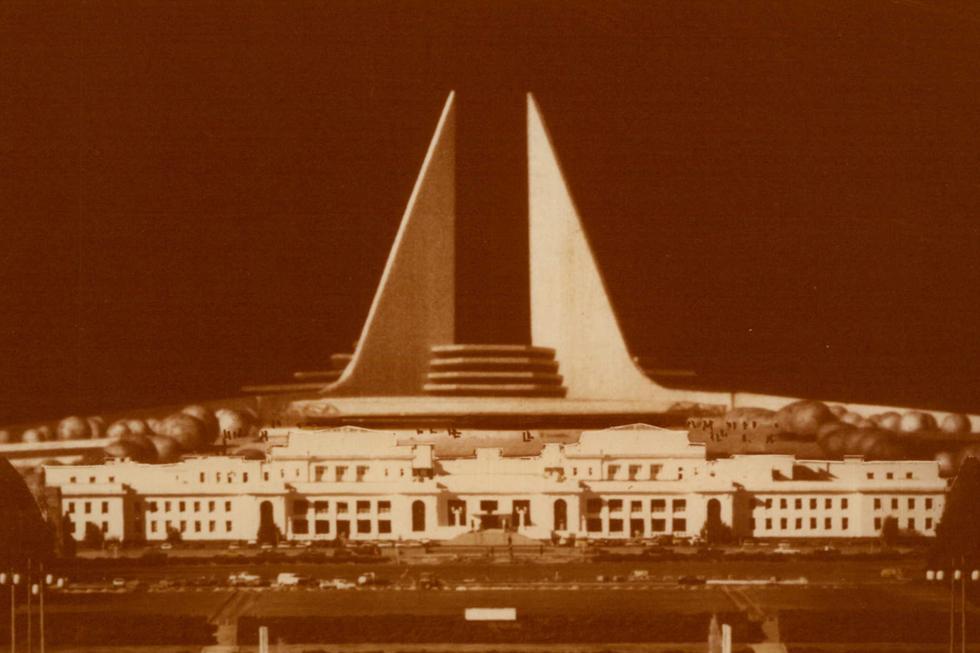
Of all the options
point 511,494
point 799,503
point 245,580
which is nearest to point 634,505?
point 511,494

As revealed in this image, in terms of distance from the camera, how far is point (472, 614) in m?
14.6

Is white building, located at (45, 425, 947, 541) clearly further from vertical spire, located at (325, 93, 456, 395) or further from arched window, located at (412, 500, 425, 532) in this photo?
vertical spire, located at (325, 93, 456, 395)

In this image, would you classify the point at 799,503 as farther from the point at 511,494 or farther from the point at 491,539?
the point at 491,539

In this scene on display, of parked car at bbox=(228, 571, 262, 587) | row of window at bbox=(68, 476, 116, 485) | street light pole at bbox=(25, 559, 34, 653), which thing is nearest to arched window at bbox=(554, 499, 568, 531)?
parked car at bbox=(228, 571, 262, 587)

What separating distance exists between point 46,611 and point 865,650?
5980 mm

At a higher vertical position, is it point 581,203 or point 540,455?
point 581,203

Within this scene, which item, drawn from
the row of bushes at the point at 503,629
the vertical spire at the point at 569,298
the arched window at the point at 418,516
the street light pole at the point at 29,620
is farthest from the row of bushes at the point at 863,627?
the vertical spire at the point at 569,298

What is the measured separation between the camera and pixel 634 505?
1805 centimetres

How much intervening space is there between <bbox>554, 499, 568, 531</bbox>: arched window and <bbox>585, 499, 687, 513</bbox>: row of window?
0.19m

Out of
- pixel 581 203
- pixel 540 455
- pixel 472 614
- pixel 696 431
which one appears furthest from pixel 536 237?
pixel 472 614

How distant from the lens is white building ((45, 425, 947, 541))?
58.5ft

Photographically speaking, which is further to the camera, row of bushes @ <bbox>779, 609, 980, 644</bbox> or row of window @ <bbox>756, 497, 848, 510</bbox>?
row of window @ <bbox>756, 497, 848, 510</bbox>

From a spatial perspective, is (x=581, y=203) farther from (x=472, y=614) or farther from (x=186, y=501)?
(x=472, y=614)

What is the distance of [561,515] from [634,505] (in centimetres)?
65
